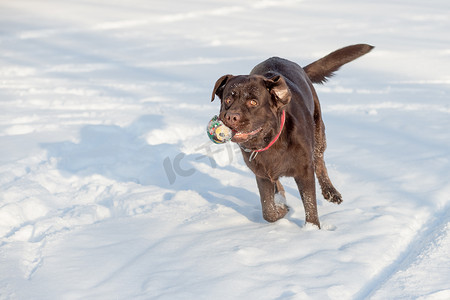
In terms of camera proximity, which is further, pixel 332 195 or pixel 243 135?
pixel 332 195

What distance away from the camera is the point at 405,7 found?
1553cm

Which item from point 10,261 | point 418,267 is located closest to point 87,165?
point 10,261

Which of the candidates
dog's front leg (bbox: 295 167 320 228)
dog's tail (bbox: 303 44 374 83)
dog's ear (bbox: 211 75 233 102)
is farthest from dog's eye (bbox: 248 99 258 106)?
dog's tail (bbox: 303 44 374 83)

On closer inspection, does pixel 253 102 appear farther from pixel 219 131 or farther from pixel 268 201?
pixel 268 201

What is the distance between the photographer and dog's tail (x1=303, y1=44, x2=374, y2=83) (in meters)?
4.93

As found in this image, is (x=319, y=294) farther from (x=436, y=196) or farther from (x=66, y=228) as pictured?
(x=66, y=228)

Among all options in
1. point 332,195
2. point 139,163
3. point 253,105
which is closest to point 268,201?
point 332,195

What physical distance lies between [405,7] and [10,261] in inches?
572

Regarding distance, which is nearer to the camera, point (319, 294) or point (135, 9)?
point (319, 294)

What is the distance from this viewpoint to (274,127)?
3488 millimetres

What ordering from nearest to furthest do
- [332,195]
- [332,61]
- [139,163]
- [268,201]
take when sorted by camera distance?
1. [268,201]
2. [332,195]
3. [332,61]
4. [139,163]

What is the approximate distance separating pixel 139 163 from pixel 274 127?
7.59 ft

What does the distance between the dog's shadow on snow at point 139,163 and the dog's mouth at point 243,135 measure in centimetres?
98

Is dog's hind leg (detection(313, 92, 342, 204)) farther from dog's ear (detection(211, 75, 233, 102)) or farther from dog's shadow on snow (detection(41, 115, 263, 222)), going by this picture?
dog's ear (detection(211, 75, 233, 102))
